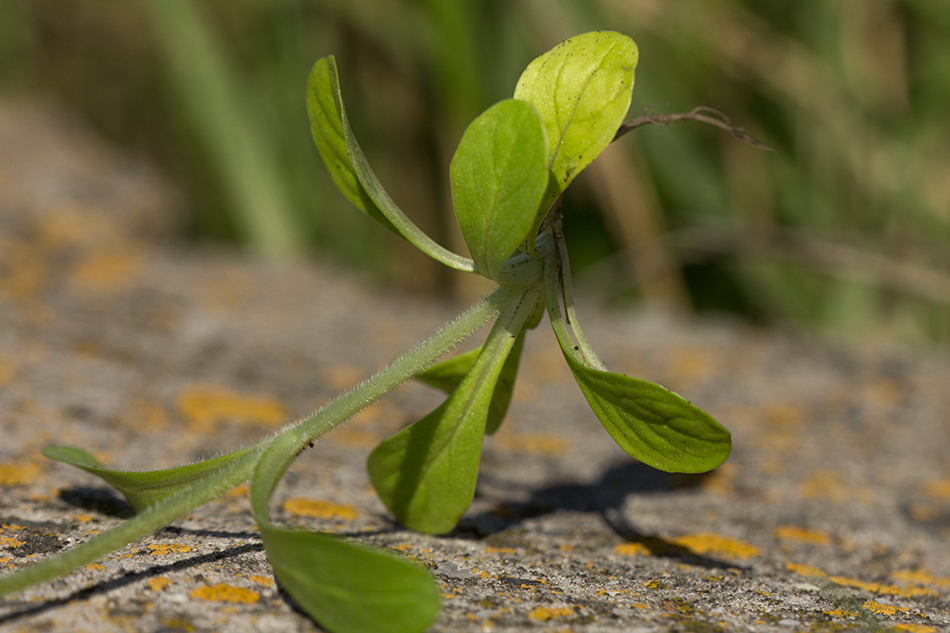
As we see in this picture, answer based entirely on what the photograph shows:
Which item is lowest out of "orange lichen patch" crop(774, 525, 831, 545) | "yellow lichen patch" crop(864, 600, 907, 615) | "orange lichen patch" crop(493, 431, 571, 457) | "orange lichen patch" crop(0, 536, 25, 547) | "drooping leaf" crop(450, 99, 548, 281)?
"orange lichen patch" crop(0, 536, 25, 547)

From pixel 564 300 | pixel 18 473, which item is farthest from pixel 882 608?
pixel 18 473

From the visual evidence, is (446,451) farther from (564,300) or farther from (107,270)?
(107,270)

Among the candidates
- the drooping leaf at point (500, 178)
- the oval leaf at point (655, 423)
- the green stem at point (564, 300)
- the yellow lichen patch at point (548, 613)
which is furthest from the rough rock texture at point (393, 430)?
the drooping leaf at point (500, 178)

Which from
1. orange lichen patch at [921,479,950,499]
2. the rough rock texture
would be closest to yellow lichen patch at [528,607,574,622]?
the rough rock texture

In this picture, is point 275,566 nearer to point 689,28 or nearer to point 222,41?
point 689,28

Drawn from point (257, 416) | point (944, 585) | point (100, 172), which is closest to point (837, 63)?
point (944, 585)

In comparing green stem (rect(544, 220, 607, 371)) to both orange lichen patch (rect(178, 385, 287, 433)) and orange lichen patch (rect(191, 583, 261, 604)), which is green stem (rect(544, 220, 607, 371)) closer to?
orange lichen patch (rect(191, 583, 261, 604))
